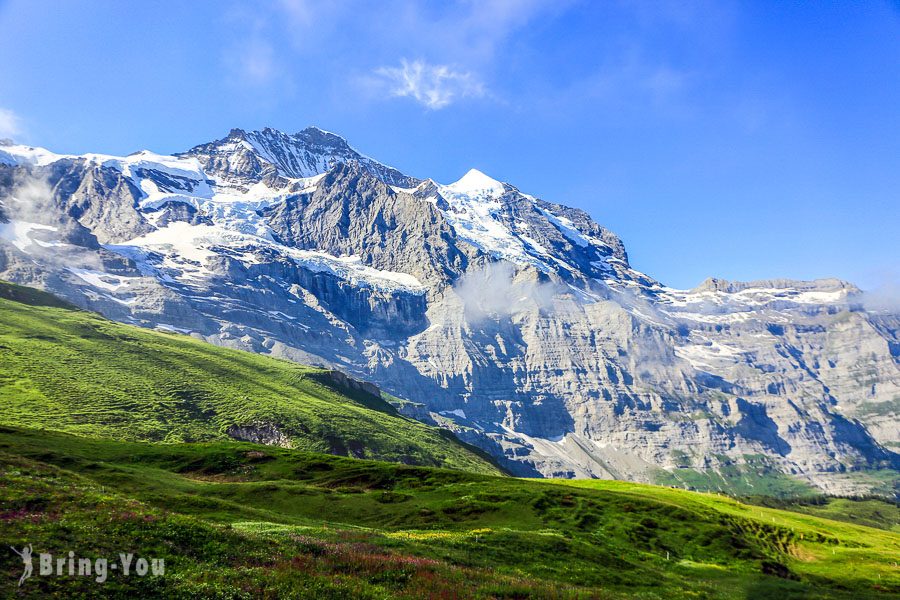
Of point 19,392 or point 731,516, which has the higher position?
point 19,392

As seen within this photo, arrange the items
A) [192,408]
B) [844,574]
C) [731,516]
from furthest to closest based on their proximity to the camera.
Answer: [192,408]
[731,516]
[844,574]

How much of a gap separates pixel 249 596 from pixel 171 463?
86.0m

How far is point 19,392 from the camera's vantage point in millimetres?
148500

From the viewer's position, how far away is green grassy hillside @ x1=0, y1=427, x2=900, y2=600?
78.3ft

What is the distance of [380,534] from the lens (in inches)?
1688

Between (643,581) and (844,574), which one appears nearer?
(643,581)

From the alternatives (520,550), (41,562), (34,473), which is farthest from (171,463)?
(41,562)

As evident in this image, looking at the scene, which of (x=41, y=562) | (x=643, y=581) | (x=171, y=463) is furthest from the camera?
(x=171, y=463)

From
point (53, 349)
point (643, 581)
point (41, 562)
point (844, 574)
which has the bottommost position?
point (844, 574)

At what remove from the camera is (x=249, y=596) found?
21.2m

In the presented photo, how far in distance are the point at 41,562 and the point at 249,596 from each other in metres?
8.05

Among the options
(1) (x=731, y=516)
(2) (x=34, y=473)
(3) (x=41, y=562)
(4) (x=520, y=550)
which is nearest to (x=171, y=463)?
(2) (x=34, y=473)

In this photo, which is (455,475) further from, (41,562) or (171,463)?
(41,562)

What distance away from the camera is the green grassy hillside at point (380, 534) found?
2386 cm
